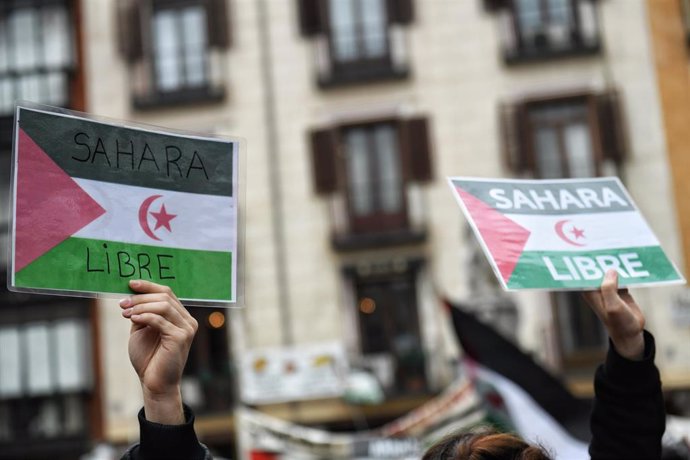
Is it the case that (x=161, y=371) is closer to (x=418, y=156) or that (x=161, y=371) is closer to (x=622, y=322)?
(x=622, y=322)

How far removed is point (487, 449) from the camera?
2.61 metres

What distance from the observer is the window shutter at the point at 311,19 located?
20.9 meters

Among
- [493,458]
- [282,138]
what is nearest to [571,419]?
[493,458]

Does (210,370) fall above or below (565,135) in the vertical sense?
below

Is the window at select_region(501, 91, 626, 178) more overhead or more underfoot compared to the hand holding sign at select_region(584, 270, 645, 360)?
more overhead

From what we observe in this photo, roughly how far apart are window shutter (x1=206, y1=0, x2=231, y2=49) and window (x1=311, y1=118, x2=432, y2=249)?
243 cm

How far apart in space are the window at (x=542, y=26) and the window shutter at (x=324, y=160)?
133 inches

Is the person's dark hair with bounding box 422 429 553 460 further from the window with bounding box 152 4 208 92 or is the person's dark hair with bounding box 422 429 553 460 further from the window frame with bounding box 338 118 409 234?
the window with bounding box 152 4 208 92

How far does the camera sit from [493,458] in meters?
2.60

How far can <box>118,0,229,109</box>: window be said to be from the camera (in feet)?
69.4

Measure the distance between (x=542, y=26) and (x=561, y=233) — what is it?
17073 mm

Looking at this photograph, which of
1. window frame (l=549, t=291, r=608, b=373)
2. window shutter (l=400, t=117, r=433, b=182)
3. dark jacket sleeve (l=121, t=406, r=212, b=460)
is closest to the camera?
dark jacket sleeve (l=121, t=406, r=212, b=460)

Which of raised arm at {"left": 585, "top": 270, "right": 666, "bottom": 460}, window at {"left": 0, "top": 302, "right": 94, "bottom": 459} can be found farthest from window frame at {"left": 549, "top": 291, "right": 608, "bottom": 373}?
raised arm at {"left": 585, "top": 270, "right": 666, "bottom": 460}

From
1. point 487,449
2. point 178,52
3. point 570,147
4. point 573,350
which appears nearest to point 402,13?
point 570,147
